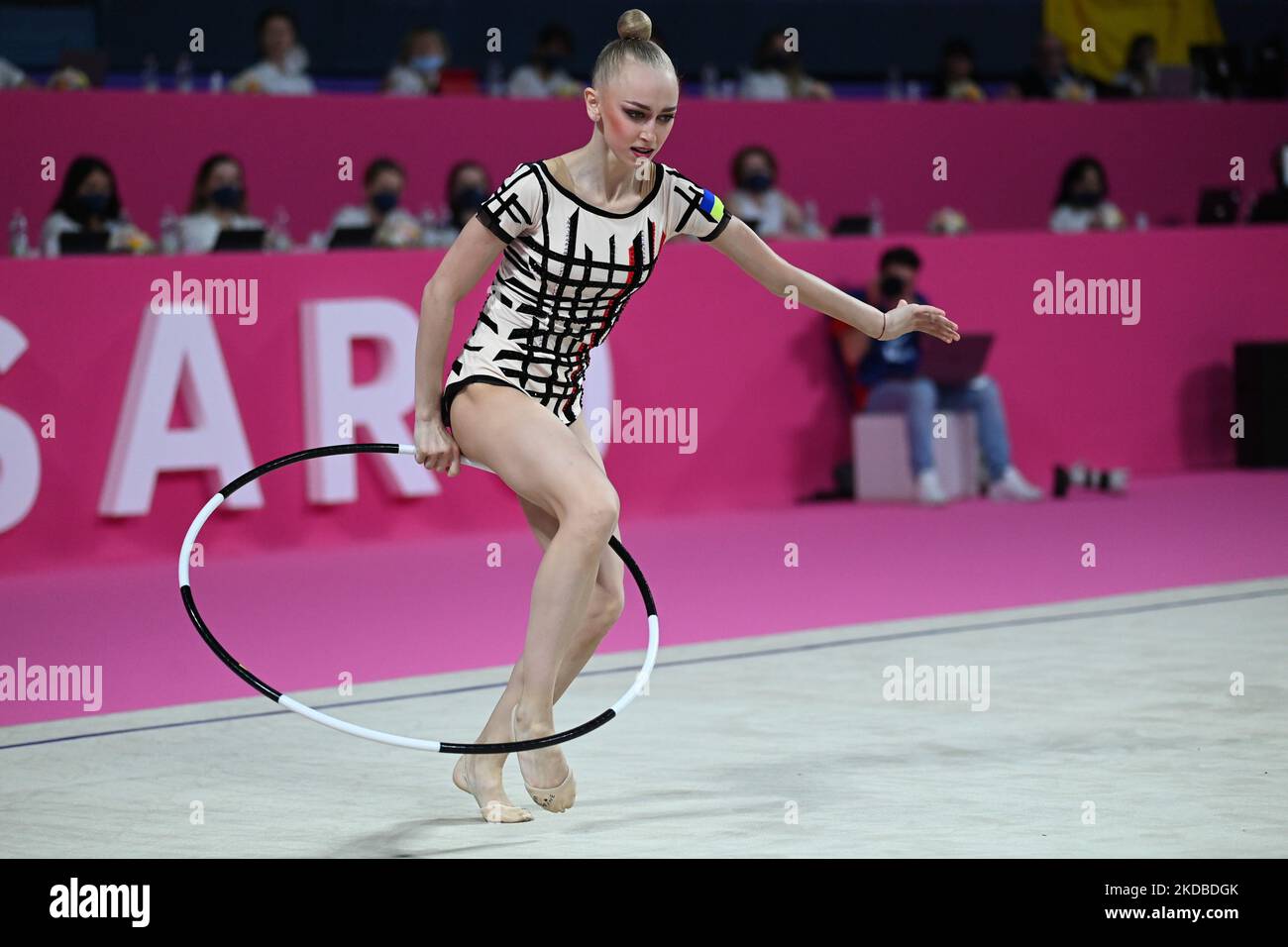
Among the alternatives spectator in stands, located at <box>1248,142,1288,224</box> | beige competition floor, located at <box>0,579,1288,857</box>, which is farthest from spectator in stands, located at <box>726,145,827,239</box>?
→ beige competition floor, located at <box>0,579,1288,857</box>

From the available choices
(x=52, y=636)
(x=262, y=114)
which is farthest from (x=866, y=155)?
(x=52, y=636)

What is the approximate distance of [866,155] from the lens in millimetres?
13180

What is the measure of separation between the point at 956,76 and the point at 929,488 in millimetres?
4339

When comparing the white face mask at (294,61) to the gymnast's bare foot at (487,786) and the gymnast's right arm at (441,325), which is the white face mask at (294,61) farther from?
the gymnast's bare foot at (487,786)

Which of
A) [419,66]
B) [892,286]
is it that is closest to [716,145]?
[419,66]

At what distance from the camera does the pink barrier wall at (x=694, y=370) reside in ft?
28.1

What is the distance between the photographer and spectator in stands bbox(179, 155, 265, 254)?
9930mm

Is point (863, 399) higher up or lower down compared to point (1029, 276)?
lower down

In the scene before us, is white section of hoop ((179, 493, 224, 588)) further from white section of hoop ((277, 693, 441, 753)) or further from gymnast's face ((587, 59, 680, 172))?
gymnast's face ((587, 59, 680, 172))

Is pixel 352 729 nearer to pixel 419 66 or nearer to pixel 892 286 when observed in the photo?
pixel 892 286

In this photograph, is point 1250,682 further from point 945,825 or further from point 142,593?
point 142,593

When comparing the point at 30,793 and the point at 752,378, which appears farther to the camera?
the point at 752,378

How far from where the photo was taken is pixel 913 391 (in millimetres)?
10492

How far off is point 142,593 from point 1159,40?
1162cm
